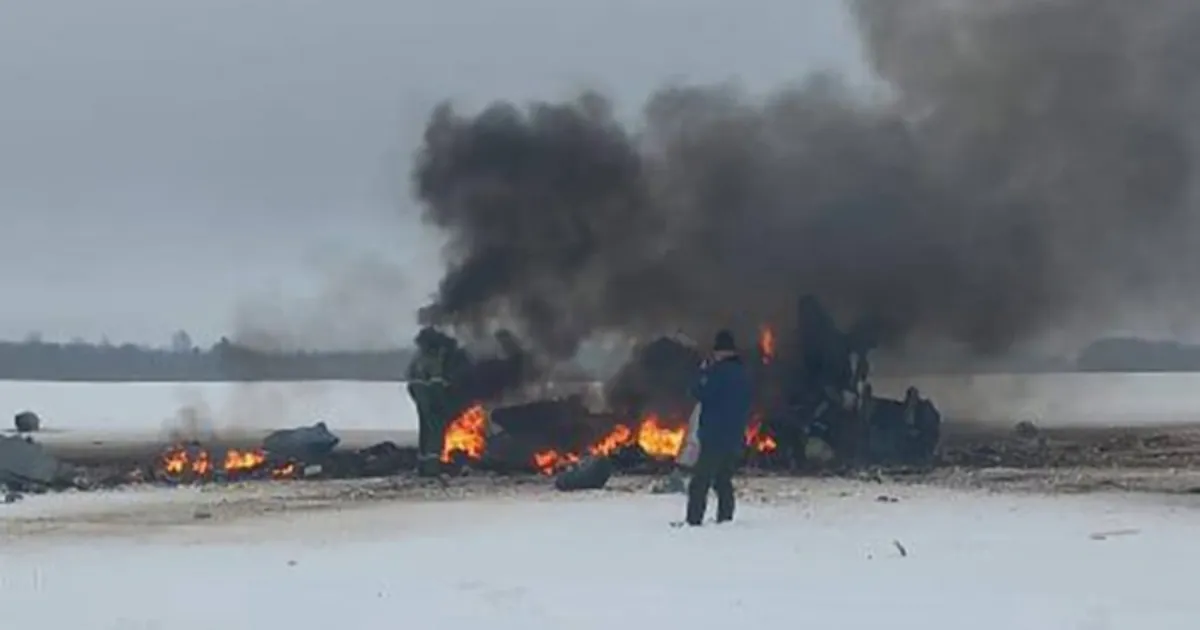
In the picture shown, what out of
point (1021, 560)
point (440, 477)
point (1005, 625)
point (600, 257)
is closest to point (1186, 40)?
point (600, 257)

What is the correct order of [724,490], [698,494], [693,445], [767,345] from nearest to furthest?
[698,494], [724,490], [693,445], [767,345]

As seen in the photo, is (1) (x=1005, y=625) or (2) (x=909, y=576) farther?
(2) (x=909, y=576)

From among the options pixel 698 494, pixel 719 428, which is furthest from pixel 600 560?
pixel 719 428

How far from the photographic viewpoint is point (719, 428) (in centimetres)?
1753

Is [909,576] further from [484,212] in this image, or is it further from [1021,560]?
[484,212]

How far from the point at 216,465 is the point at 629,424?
8.04 meters

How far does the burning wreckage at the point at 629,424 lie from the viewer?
105 feet

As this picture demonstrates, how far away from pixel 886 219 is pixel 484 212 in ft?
29.6

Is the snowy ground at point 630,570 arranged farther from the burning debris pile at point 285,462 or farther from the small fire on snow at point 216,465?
the small fire on snow at point 216,465

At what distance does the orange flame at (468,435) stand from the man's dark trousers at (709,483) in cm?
1550

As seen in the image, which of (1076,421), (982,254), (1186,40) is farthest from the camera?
(1076,421)

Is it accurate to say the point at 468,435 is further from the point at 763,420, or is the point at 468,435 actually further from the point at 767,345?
the point at 767,345

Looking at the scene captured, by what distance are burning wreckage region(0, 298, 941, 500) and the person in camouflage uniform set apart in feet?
0.09

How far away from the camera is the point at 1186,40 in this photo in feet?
115
